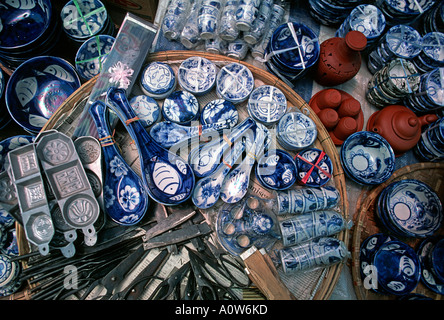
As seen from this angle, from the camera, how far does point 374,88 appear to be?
2369 millimetres

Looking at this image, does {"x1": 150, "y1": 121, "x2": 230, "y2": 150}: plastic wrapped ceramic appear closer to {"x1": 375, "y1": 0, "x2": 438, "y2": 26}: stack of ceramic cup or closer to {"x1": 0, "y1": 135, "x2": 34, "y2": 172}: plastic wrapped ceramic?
{"x1": 0, "y1": 135, "x2": 34, "y2": 172}: plastic wrapped ceramic

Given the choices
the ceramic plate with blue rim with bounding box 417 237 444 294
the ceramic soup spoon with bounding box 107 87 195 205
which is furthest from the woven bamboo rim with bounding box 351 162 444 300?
the ceramic soup spoon with bounding box 107 87 195 205

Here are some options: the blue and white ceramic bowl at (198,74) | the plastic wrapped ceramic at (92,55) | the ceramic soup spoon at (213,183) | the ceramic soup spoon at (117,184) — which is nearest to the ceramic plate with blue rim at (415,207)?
the ceramic soup spoon at (213,183)

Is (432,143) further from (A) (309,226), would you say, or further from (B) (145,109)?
(B) (145,109)

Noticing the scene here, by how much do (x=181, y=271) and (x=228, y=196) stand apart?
0.57m

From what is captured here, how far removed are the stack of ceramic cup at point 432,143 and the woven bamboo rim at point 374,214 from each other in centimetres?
11

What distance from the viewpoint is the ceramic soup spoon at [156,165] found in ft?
5.72

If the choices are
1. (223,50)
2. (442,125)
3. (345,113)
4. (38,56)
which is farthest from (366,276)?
(38,56)

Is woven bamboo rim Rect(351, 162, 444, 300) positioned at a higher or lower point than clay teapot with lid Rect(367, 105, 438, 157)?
lower

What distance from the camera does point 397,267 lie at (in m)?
1.93

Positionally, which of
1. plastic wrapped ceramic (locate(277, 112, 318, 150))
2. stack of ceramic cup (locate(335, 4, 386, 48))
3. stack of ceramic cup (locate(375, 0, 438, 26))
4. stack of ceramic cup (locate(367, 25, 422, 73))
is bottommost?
plastic wrapped ceramic (locate(277, 112, 318, 150))

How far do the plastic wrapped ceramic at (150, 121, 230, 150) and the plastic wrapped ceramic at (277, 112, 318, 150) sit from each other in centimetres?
43

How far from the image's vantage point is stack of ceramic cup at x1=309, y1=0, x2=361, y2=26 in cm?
236
